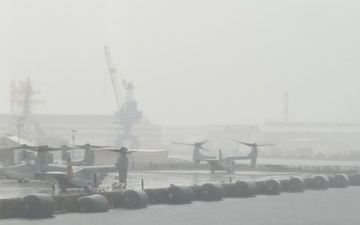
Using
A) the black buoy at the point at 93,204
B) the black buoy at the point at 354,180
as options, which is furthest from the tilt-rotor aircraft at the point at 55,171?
the black buoy at the point at 354,180

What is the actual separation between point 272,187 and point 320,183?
1636 cm

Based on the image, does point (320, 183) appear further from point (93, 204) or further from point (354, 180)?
point (93, 204)

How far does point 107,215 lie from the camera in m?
75.9

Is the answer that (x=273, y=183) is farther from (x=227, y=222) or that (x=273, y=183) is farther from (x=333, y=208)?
(x=227, y=222)

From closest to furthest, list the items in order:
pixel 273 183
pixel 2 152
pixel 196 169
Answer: pixel 273 183 → pixel 2 152 → pixel 196 169

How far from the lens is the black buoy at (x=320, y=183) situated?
118812 millimetres

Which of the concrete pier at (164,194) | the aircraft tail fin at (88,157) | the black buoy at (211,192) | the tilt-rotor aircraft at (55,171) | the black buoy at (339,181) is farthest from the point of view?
the black buoy at (339,181)

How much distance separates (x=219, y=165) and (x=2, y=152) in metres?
35.9

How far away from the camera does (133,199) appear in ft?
268

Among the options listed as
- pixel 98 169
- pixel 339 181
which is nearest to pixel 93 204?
pixel 98 169

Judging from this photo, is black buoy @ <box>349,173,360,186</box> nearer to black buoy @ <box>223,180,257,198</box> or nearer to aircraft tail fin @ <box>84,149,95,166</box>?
black buoy @ <box>223,180,257,198</box>

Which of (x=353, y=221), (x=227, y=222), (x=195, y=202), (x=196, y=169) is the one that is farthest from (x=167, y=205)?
(x=196, y=169)

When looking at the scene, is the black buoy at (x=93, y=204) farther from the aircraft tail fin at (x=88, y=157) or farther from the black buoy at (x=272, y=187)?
the black buoy at (x=272, y=187)

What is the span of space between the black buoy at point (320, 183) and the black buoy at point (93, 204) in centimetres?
4882
